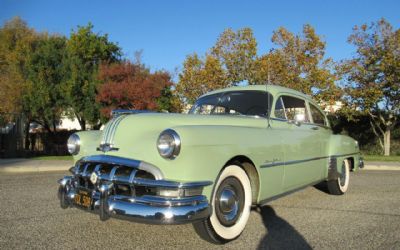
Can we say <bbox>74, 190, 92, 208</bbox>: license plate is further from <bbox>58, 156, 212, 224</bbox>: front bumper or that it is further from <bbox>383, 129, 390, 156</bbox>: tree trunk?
<bbox>383, 129, 390, 156</bbox>: tree trunk

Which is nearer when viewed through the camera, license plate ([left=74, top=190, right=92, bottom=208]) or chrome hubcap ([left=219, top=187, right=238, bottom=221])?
license plate ([left=74, top=190, right=92, bottom=208])

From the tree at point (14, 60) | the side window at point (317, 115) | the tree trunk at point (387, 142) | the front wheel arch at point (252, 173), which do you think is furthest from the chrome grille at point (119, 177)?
the tree trunk at point (387, 142)

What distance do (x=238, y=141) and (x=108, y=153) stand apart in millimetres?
1338

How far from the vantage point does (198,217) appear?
11.6 feet

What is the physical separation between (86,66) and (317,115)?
57.3 ft

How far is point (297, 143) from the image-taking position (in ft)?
17.5

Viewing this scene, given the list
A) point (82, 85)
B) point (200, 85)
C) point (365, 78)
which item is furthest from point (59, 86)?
point (365, 78)

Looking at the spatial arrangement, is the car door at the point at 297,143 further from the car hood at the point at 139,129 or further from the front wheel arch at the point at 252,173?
the car hood at the point at 139,129

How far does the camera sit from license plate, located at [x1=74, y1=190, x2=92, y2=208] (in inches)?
152

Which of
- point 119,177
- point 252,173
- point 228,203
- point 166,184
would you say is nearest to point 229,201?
point 228,203

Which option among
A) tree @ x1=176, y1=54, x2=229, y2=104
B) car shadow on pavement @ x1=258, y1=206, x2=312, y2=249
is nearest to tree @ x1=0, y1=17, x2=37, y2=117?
tree @ x1=176, y1=54, x2=229, y2=104

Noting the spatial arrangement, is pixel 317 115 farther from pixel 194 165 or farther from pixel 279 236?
pixel 194 165

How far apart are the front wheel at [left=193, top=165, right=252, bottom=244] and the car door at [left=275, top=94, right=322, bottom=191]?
89 cm

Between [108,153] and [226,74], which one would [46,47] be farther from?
[108,153]
